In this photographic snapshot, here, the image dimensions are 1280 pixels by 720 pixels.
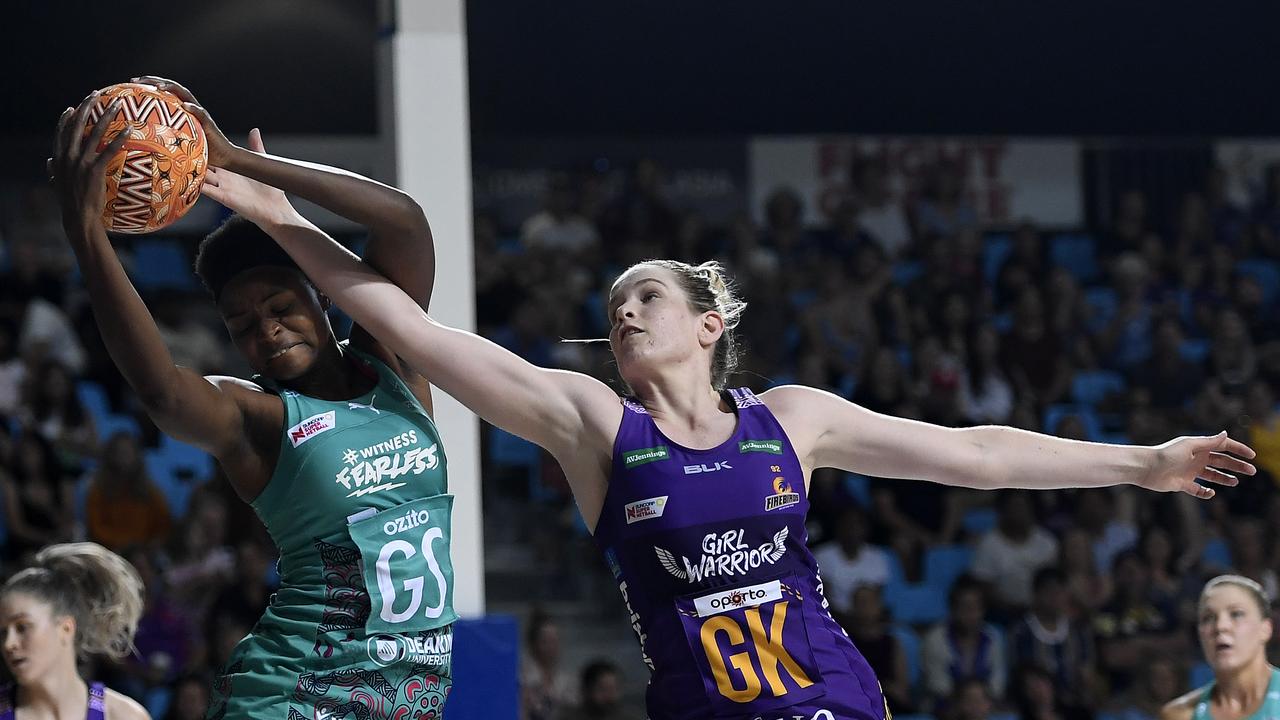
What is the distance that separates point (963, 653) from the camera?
26.7ft

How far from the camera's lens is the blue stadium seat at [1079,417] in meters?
9.84

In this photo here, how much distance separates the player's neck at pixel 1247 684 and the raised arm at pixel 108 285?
13.3 ft

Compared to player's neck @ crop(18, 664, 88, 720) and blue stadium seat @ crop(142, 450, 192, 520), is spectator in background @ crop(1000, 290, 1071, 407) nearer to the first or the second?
blue stadium seat @ crop(142, 450, 192, 520)

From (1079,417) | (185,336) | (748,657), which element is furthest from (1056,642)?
(748,657)

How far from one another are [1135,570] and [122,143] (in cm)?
716

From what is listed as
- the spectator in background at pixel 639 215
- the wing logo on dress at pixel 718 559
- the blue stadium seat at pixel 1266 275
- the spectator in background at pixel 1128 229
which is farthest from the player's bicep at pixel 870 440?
the blue stadium seat at pixel 1266 275

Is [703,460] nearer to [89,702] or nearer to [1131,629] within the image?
[89,702]

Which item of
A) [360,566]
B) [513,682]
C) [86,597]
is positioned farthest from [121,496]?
[360,566]

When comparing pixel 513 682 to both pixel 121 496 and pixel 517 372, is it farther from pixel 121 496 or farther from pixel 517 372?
pixel 121 496

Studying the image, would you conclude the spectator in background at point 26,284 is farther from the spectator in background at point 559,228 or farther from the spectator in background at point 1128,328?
the spectator in background at point 1128,328

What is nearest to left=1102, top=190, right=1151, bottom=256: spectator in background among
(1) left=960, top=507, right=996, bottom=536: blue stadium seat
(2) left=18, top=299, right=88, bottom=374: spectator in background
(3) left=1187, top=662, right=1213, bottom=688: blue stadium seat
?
(1) left=960, top=507, right=996, bottom=536: blue stadium seat

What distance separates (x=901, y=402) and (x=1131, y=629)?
1903 millimetres

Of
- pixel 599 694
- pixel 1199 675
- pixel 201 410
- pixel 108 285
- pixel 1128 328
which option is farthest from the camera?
pixel 1128 328

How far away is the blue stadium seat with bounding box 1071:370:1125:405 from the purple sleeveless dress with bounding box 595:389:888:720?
7648mm
